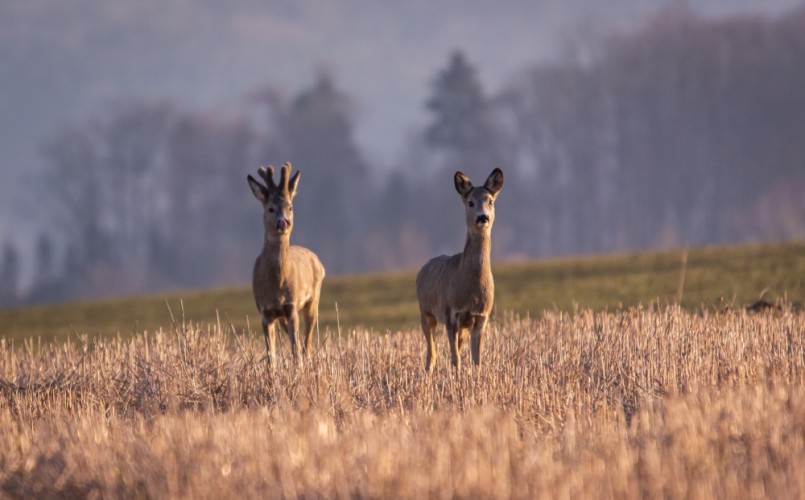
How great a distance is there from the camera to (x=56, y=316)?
35.5m

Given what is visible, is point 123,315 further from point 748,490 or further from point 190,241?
point 190,241

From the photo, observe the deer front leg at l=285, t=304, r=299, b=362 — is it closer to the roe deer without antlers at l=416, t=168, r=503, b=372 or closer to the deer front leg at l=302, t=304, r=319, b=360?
the deer front leg at l=302, t=304, r=319, b=360

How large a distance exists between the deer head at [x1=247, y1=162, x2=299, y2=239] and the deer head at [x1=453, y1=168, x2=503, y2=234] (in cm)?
244

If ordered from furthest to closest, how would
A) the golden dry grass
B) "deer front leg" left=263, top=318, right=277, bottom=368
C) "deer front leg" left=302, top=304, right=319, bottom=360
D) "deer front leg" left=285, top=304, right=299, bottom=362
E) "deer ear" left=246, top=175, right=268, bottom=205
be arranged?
"deer front leg" left=302, top=304, right=319, bottom=360, "deer ear" left=246, top=175, right=268, bottom=205, "deer front leg" left=285, top=304, right=299, bottom=362, "deer front leg" left=263, top=318, right=277, bottom=368, the golden dry grass

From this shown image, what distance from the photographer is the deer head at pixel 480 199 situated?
1177 centimetres

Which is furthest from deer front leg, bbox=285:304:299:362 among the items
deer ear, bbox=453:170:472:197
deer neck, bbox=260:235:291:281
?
deer ear, bbox=453:170:472:197

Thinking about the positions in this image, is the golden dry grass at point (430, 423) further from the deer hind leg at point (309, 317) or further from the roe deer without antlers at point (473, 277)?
the deer hind leg at point (309, 317)

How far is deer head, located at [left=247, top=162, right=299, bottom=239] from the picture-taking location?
1322 cm

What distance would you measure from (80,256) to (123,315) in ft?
188

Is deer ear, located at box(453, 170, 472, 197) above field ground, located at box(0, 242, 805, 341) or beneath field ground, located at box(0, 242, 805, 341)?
above

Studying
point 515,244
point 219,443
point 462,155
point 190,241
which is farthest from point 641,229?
point 219,443

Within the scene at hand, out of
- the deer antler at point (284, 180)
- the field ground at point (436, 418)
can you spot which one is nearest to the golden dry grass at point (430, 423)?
the field ground at point (436, 418)

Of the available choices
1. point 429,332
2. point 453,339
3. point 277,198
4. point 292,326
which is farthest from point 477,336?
point 277,198

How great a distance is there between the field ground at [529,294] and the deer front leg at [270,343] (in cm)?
888
